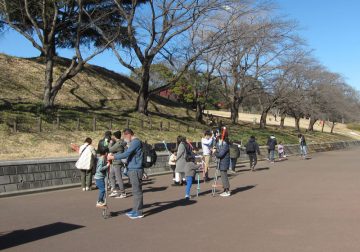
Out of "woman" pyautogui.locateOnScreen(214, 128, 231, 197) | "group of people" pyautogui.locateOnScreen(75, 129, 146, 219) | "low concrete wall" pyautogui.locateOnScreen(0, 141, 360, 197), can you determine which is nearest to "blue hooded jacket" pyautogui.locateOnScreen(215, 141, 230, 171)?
"woman" pyautogui.locateOnScreen(214, 128, 231, 197)

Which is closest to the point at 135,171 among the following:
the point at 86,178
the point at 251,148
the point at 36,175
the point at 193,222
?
the point at 193,222

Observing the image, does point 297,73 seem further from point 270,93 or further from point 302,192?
point 302,192

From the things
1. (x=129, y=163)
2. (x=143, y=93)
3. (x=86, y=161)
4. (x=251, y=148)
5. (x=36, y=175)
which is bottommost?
Result: (x=36, y=175)

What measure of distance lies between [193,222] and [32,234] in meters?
2.84

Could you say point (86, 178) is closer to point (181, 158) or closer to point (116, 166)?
point (116, 166)

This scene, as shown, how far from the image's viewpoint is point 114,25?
3447cm

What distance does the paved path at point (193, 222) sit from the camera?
663 cm

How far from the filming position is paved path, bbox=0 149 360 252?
261 inches

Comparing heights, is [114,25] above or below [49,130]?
above

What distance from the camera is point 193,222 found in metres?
8.30

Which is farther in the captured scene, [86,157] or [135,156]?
[86,157]

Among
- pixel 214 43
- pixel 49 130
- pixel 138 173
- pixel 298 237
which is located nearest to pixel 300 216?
pixel 298 237

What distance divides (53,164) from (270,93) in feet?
115

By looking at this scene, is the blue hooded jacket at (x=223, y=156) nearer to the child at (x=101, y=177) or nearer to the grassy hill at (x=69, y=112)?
the child at (x=101, y=177)
